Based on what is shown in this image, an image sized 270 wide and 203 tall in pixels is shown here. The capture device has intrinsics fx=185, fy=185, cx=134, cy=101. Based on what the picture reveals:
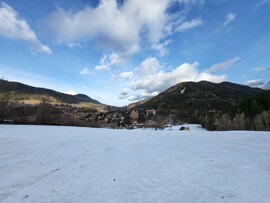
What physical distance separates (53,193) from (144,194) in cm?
184

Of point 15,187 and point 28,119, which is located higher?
point 28,119

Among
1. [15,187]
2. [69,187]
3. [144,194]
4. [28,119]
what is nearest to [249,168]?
[144,194]

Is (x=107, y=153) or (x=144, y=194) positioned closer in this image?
(x=144, y=194)

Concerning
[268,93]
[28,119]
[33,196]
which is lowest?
[33,196]

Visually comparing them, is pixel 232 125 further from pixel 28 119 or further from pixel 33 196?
pixel 33 196

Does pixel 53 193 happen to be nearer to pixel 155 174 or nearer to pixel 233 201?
pixel 155 174

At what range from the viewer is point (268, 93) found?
6134cm

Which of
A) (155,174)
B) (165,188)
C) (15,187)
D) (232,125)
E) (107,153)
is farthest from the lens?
(232,125)

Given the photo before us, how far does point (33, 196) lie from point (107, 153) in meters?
3.86

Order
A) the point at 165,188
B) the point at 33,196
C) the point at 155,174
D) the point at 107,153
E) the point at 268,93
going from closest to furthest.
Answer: the point at 33,196
the point at 165,188
the point at 155,174
the point at 107,153
the point at 268,93

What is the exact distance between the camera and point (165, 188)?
12.8ft

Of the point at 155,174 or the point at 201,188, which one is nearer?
the point at 201,188

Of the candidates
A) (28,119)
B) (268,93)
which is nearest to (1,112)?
(28,119)

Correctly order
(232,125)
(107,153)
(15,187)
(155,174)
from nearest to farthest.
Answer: (15,187) → (155,174) → (107,153) → (232,125)
